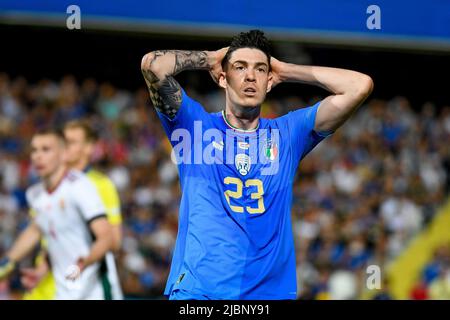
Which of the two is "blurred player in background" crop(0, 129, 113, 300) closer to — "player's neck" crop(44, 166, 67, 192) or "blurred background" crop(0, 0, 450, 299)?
"player's neck" crop(44, 166, 67, 192)

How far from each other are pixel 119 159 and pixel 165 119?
1193 cm

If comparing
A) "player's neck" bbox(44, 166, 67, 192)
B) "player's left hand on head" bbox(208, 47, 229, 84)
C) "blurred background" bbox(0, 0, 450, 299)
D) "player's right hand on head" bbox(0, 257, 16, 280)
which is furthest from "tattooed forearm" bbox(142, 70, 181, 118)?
"blurred background" bbox(0, 0, 450, 299)

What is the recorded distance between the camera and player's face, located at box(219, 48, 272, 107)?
16.5 ft

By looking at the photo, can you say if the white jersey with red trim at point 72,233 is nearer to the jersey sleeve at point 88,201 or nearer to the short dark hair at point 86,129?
the jersey sleeve at point 88,201

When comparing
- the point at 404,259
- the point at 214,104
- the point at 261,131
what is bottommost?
the point at 404,259

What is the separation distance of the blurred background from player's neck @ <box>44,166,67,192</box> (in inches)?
241

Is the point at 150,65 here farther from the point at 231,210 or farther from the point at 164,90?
the point at 231,210

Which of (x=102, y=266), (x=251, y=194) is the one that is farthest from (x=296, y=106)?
(x=251, y=194)

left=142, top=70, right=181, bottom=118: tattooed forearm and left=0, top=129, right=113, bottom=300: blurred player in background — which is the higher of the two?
left=142, top=70, right=181, bottom=118: tattooed forearm

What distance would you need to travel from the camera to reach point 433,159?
1858 centimetres

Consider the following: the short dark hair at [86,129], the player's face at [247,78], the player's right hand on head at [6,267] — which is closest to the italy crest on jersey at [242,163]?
the player's face at [247,78]

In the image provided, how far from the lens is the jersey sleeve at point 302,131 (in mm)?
5270
